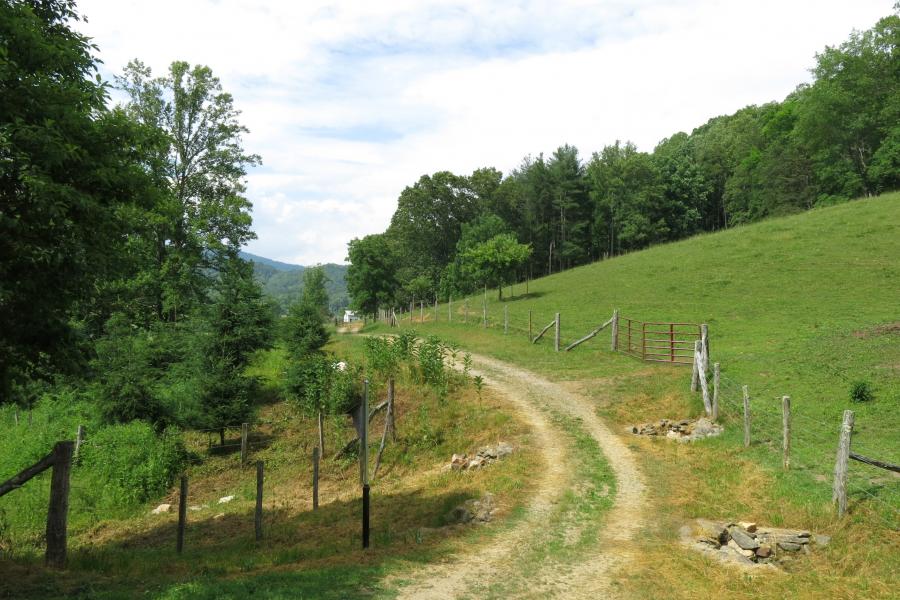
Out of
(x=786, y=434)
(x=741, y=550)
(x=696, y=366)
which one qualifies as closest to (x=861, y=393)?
(x=696, y=366)

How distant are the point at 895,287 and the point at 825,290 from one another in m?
3.38

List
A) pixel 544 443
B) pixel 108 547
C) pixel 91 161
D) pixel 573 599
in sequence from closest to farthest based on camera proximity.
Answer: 1. pixel 573 599
2. pixel 91 161
3. pixel 108 547
4. pixel 544 443

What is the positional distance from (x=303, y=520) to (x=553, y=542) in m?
6.75

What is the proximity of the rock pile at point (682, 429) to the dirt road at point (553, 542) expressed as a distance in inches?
56.6

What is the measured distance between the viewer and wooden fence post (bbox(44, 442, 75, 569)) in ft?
26.6

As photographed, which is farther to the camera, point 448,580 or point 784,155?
point 784,155

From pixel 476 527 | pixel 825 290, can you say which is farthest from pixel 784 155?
pixel 476 527

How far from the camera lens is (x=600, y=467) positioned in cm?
1339

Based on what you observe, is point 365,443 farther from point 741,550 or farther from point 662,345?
point 662,345

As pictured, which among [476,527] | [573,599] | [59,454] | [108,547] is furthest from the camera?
[108,547]

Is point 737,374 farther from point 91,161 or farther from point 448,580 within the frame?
point 91,161

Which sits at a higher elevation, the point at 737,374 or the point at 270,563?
the point at 737,374

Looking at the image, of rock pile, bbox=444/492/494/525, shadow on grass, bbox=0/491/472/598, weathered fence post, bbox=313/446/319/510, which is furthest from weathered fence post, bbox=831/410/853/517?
weathered fence post, bbox=313/446/319/510

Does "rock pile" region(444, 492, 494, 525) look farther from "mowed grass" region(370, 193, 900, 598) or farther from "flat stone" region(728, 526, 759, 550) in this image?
"flat stone" region(728, 526, 759, 550)
